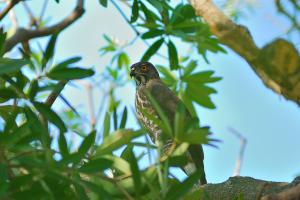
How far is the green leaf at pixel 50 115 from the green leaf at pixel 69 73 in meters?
0.10

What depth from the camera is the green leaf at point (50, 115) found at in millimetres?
2039

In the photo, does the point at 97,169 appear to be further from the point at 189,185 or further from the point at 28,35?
the point at 28,35

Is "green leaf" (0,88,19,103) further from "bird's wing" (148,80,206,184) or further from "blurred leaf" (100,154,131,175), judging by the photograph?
"bird's wing" (148,80,206,184)

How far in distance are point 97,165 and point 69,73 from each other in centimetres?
37

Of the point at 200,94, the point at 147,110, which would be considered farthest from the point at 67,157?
the point at 147,110

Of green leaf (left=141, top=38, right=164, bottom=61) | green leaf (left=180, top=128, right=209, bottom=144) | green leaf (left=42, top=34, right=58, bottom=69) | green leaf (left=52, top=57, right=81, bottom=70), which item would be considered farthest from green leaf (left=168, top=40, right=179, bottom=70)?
green leaf (left=180, top=128, right=209, bottom=144)

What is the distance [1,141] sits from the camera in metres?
1.86

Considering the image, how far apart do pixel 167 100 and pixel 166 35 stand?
4.48ft

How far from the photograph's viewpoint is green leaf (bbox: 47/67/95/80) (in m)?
2.03

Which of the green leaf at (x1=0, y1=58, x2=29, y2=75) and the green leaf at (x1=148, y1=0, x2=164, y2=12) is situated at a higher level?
the green leaf at (x1=148, y1=0, x2=164, y2=12)

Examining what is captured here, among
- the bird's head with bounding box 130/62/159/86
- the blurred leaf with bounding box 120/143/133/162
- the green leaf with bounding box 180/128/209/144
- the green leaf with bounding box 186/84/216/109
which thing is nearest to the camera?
the green leaf with bounding box 180/128/209/144

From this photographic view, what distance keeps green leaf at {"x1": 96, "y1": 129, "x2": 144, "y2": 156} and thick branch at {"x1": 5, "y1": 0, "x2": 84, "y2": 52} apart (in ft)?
2.60

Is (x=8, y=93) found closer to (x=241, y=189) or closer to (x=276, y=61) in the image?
(x=276, y=61)

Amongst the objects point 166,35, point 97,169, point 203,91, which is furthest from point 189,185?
point 203,91
